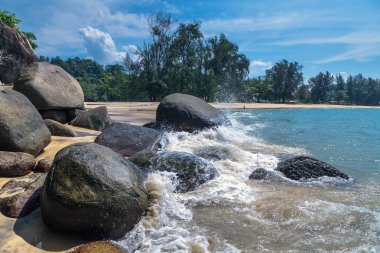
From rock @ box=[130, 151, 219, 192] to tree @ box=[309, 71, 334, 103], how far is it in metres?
92.8

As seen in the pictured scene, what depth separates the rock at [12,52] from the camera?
90.6ft

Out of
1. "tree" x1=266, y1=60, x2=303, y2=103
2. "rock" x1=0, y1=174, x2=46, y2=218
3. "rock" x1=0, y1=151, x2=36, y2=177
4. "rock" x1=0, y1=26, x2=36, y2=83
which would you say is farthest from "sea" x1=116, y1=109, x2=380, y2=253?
"tree" x1=266, y1=60, x2=303, y2=103

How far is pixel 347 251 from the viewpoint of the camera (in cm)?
486

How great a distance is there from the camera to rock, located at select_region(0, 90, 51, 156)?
7.71 metres

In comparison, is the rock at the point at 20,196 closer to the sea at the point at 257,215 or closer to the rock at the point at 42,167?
the rock at the point at 42,167

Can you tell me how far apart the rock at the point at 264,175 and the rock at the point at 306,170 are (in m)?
0.35

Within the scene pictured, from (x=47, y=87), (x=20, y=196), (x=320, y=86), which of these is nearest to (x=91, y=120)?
(x=47, y=87)

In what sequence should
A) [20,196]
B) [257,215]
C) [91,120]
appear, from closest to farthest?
1. [20,196]
2. [257,215]
3. [91,120]

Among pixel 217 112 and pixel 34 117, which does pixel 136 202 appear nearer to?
pixel 34 117

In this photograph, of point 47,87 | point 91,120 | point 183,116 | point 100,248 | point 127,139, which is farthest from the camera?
point 183,116

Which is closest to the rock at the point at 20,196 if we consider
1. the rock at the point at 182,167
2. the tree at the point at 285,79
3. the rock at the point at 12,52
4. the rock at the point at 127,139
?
the rock at the point at 182,167

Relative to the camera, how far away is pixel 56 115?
12750 mm

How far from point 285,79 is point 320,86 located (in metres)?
18.5

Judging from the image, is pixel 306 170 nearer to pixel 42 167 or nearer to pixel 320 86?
pixel 42 167
